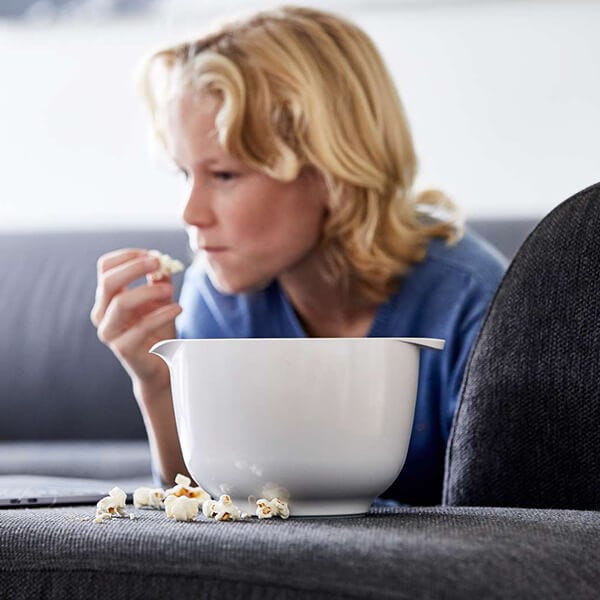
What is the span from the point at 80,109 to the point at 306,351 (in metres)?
2.00

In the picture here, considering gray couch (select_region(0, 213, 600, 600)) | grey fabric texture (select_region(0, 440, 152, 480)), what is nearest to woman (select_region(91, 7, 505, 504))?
grey fabric texture (select_region(0, 440, 152, 480))

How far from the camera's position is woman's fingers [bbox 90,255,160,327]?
1.29 meters

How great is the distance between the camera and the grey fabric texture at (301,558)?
557 millimetres

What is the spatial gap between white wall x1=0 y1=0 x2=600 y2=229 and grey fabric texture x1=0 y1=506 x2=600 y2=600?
1.61m

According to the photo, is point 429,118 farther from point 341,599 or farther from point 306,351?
point 341,599

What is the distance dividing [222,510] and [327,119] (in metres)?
0.74

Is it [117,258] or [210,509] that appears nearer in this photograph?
[210,509]

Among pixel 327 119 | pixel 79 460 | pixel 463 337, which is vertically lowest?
pixel 79 460

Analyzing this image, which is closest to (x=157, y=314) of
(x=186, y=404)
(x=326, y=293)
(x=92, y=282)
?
(x=326, y=293)

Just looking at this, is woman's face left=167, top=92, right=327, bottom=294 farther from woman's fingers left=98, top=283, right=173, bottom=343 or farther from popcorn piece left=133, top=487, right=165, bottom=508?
popcorn piece left=133, top=487, right=165, bottom=508

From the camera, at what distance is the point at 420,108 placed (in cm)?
238

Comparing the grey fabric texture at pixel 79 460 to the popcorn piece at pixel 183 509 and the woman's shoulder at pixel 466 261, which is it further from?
Answer: the popcorn piece at pixel 183 509

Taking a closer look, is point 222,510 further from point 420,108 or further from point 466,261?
point 420,108

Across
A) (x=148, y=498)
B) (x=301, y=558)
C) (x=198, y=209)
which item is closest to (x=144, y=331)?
(x=198, y=209)
